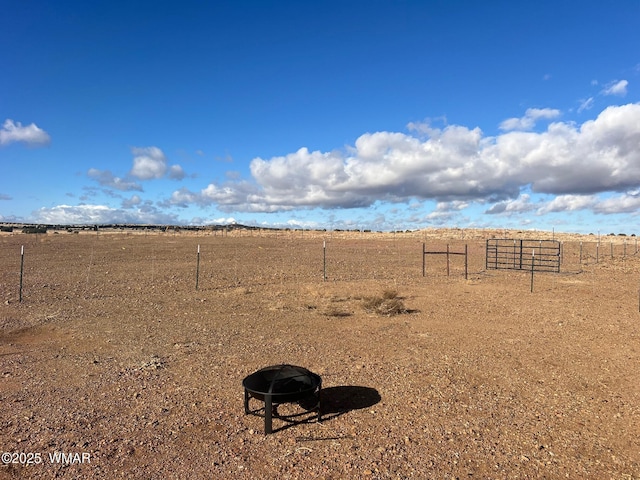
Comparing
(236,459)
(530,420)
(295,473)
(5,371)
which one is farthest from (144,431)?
(530,420)

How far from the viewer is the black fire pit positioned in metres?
5.01

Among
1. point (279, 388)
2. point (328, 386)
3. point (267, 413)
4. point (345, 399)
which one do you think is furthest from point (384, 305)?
point (267, 413)

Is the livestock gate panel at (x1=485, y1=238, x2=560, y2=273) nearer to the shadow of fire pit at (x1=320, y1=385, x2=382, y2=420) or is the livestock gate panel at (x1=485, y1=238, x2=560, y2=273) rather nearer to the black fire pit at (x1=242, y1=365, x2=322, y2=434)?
the shadow of fire pit at (x1=320, y1=385, x2=382, y2=420)

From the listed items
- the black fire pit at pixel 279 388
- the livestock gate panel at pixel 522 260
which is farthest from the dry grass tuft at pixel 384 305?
the livestock gate panel at pixel 522 260

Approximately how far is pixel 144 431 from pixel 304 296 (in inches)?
384

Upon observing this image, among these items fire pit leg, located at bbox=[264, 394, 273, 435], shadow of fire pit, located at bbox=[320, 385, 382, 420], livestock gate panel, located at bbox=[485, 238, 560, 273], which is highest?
livestock gate panel, located at bbox=[485, 238, 560, 273]

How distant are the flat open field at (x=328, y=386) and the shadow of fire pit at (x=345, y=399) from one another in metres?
0.03

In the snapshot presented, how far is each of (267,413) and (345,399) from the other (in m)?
1.51

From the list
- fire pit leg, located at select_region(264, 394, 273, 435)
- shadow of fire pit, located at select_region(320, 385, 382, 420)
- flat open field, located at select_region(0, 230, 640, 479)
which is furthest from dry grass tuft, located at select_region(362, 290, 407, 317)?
fire pit leg, located at select_region(264, 394, 273, 435)

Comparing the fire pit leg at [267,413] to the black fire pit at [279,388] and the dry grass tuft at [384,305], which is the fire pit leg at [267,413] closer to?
the black fire pit at [279,388]

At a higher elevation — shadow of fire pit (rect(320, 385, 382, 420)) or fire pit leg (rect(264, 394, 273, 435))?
fire pit leg (rect(264, 394, 273, 435))

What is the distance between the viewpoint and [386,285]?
17.5 metres

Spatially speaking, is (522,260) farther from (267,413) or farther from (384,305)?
(267,413)

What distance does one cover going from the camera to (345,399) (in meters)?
6.12
